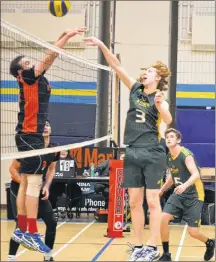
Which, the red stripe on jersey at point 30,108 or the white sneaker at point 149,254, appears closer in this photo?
the white sneaker at point 149,254

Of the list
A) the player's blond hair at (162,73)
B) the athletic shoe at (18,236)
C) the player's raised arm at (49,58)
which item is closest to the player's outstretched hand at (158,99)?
the player's blond hair at (162,73)

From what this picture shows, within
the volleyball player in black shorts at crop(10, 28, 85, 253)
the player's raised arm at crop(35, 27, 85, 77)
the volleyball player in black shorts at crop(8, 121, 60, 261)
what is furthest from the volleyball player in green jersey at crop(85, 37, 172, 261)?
the volleyball player in black shorts at crop(8, 121, 60, 261)

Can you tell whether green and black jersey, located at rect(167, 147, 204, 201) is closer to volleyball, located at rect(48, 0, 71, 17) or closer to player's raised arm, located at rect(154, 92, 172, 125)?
player's raised arm, located at rect(154, 92, 172, 125)

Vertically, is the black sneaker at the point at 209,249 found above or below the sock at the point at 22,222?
below

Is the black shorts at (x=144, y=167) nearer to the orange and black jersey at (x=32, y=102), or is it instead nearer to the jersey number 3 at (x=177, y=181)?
the orange and black jersey at (x=32, y=102)

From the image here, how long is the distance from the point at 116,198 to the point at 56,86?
127 inches

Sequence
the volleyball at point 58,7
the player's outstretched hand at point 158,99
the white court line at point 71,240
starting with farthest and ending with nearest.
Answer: the volleyball at point 58,7, the white court line at point 71,240, the player's outstretched hand at point 158,99

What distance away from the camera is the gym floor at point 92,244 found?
7281mm

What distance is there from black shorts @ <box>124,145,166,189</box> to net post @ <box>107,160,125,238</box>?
3759mm

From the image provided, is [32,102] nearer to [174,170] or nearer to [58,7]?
[174,170]

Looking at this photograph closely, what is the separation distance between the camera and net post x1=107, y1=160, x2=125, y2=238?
30.2 ft

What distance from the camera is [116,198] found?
926 cm

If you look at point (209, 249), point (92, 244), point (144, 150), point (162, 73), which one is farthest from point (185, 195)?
point (162, 73)

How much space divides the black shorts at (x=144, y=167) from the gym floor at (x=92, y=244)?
1793mm
